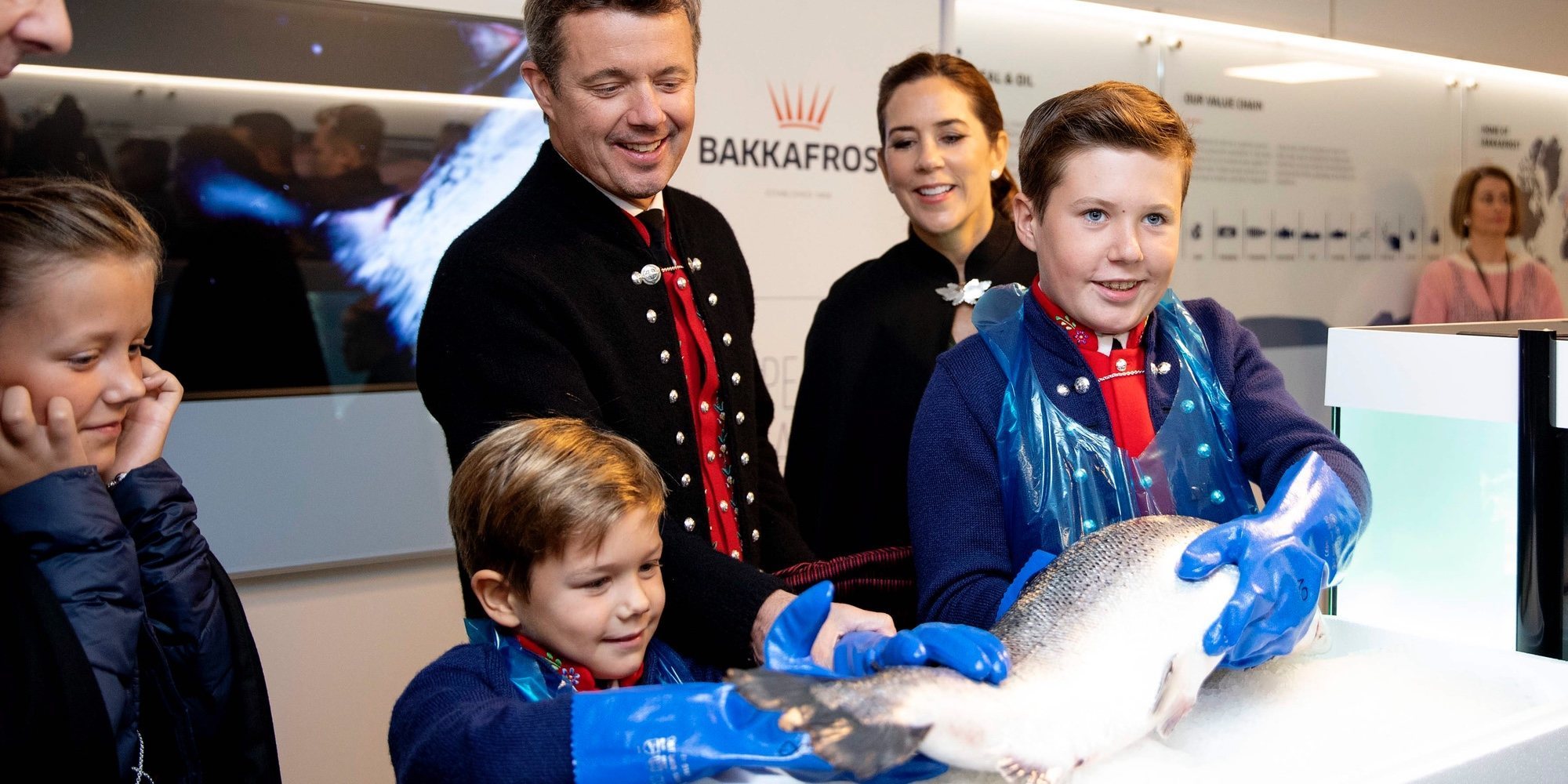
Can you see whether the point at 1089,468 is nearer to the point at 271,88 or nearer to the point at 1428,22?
the point at 271,88

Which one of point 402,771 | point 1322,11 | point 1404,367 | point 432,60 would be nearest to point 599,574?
point 402,771

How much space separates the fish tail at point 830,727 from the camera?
0.81 meters

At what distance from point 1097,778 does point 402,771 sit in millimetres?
574

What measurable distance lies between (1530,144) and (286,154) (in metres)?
5.22

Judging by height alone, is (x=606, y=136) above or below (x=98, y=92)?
below

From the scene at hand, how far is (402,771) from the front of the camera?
1.08 m

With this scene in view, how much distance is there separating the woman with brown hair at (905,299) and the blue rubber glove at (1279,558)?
1.06 metres

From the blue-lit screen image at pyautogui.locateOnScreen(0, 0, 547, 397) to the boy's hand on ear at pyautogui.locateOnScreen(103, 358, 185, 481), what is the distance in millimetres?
1152

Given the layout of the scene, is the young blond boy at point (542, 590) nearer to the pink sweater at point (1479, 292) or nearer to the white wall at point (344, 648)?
the white wall at point (344, 648)

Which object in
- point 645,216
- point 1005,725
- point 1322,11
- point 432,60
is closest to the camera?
point 1005,725

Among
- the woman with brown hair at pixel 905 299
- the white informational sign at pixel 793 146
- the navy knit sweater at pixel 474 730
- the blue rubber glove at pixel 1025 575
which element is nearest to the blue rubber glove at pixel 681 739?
the navy knit sweater at pixel 474 730

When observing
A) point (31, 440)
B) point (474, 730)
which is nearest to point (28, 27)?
point (31, 440)

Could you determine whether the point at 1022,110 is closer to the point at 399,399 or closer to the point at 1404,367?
the point at 399,399

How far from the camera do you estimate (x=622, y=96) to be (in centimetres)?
Result: 152
